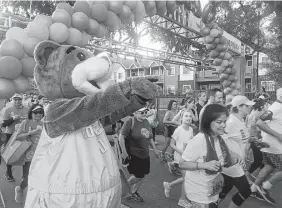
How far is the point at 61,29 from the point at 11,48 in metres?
0.69

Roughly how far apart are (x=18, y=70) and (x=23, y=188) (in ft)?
6.99

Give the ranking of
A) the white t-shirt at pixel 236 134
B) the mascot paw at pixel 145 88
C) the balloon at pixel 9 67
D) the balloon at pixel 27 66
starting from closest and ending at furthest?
1. the mascot paw at pixel 145 88
2. the balloon at pixel 9 67
3. the balloon at pixel 27 66
4. the white t-shirt at pixel 236 134

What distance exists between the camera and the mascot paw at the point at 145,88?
1529mm

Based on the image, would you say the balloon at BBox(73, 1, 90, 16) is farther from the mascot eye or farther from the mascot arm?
the mascot arm

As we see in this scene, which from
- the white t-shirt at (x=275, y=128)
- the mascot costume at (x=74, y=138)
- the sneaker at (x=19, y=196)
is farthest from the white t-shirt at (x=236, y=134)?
the sneaker at (x=19, y=196)

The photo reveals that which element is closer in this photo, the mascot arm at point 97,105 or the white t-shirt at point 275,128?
the mascot arm at point 97,105

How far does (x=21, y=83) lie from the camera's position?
314cm

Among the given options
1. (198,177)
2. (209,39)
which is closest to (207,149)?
(198,177)

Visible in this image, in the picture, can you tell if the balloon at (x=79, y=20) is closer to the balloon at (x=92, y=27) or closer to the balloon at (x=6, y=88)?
the balloon at (x=92, y=27)

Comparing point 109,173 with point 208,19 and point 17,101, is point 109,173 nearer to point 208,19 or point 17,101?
point 17,101

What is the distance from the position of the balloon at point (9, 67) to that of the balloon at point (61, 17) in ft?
2.98

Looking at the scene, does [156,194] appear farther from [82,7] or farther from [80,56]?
[80,56]

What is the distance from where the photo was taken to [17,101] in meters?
6.12

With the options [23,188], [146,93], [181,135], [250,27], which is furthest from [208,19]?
Result: [250,27]
